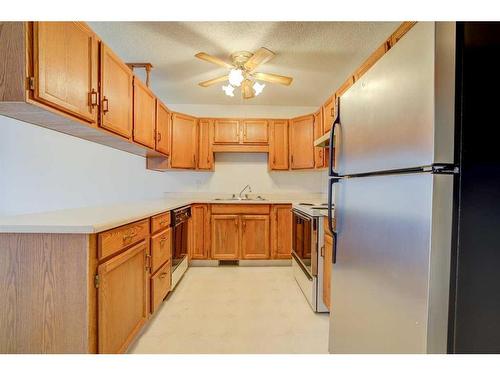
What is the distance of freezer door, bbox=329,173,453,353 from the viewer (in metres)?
0.77

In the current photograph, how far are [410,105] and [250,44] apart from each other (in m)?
1.79

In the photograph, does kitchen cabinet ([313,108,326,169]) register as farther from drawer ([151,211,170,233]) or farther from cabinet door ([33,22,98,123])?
cabinet door ([33,22,98,123])

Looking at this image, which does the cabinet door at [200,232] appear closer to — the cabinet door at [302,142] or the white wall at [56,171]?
the white wall at [56,171]

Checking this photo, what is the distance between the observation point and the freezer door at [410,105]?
0.75 meters

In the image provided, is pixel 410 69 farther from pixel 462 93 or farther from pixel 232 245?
pixel 232 245

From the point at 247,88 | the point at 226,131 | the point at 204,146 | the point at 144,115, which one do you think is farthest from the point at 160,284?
the point at 226,131

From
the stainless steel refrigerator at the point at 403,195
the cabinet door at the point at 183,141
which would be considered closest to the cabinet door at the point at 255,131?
the cabinet door at the point at 183,141

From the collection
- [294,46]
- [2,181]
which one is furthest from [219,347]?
[2,181]

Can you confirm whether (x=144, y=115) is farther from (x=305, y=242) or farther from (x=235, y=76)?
(x=305, y=242)

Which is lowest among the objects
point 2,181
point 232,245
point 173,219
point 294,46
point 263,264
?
point 263,264

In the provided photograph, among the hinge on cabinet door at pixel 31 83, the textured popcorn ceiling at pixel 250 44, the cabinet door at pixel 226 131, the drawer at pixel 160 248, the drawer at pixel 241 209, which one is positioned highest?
the textured popcorn ceiling at pixel 250 44

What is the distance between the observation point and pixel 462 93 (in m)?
0.75

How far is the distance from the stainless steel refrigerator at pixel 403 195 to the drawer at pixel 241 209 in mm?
2145
